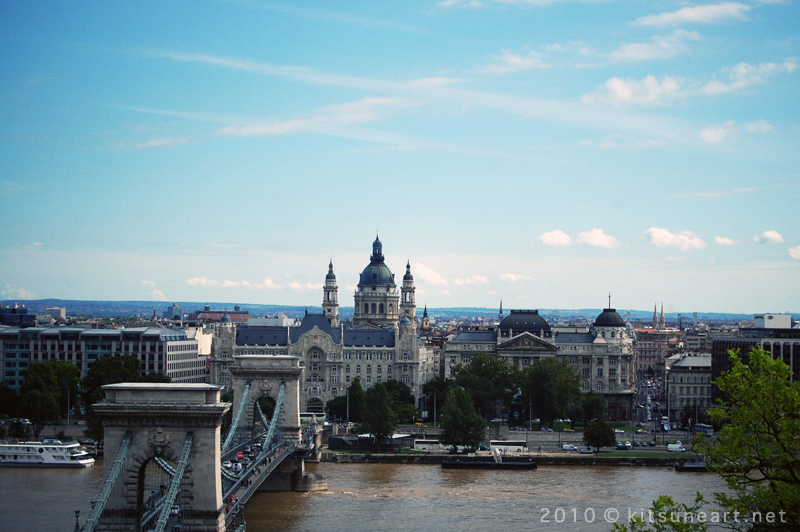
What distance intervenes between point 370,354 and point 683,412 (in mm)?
30675

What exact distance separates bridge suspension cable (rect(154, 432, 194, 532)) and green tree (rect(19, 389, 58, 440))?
46.5m

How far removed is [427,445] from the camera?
82.9 metres

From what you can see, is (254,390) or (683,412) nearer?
(254,390)

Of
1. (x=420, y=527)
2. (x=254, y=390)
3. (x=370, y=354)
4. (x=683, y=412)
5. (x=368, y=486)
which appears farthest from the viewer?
(x=370, y=354)

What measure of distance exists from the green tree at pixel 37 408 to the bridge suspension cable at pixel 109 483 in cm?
4601

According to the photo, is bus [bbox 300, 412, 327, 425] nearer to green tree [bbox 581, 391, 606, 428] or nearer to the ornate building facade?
the ornate building facade

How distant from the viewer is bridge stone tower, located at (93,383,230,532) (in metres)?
39.0

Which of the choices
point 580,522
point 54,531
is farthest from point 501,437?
point 54,531

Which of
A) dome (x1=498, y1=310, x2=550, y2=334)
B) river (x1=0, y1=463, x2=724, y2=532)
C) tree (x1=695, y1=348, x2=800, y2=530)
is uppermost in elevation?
dome (x1=498, y1=310, x2=550, y2=334)

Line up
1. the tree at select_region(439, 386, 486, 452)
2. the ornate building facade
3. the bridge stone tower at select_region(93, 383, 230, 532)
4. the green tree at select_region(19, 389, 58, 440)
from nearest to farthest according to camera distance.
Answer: the bridge stone tower at select_region(93, 383, 230, 532)
the tree at select_region(439, 386, 486, 452)
the green tree at select_region(19, 389, 58, 440)
the ornate building facade

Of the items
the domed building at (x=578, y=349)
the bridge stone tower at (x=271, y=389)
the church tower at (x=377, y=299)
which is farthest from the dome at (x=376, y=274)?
the bridge stone tower at (x=271, y=389)

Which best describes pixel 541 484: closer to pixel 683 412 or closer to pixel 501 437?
pixel 501 437

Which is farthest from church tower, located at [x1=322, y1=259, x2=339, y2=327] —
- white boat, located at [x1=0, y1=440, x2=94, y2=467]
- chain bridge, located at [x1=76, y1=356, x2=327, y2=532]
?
chain bridge, located at [x1=76, y1=356, x2=327, y2=532]

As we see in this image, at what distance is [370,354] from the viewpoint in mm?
113250
